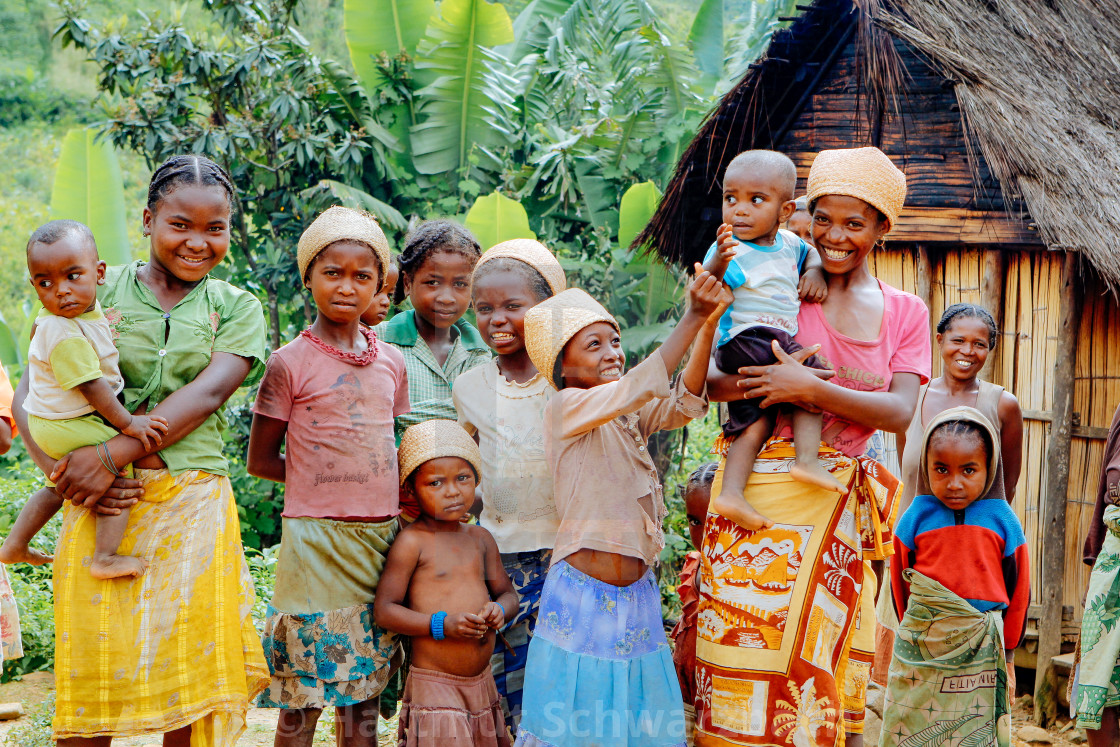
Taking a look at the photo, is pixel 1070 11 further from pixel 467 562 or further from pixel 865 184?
pixel 467 562

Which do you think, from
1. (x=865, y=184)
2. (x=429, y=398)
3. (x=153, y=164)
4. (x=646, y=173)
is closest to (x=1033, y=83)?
(x=646, y=173)

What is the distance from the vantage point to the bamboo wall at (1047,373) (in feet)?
18.2

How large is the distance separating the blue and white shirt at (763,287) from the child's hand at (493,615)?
1072 mm

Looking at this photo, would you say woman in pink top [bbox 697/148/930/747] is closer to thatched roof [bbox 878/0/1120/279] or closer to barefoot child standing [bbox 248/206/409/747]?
barefoot child standing [bbox 248/206/409/747]

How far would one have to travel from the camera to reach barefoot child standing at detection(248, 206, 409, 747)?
9.77 feet

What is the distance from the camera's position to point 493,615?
296 cm

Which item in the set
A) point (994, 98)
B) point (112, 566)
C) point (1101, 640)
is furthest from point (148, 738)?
point (994, 98)

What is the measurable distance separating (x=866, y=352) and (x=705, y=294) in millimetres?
634

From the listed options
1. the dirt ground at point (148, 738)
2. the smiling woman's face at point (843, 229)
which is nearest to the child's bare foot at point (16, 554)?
the dirt ground at point (148, 738)

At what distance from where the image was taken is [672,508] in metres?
7.76

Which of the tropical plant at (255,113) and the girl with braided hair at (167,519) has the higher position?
the tropical plant at (255,113)

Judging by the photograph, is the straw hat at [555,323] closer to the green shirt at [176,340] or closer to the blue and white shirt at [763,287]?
the blue and white shirt at [763,287]

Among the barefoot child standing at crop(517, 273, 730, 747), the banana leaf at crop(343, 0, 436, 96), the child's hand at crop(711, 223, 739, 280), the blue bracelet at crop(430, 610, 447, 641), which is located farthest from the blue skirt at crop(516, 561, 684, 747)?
the banana leaf at crop(343, 0, 436, 96)

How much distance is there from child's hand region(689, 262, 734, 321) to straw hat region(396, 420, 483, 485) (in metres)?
0.92
